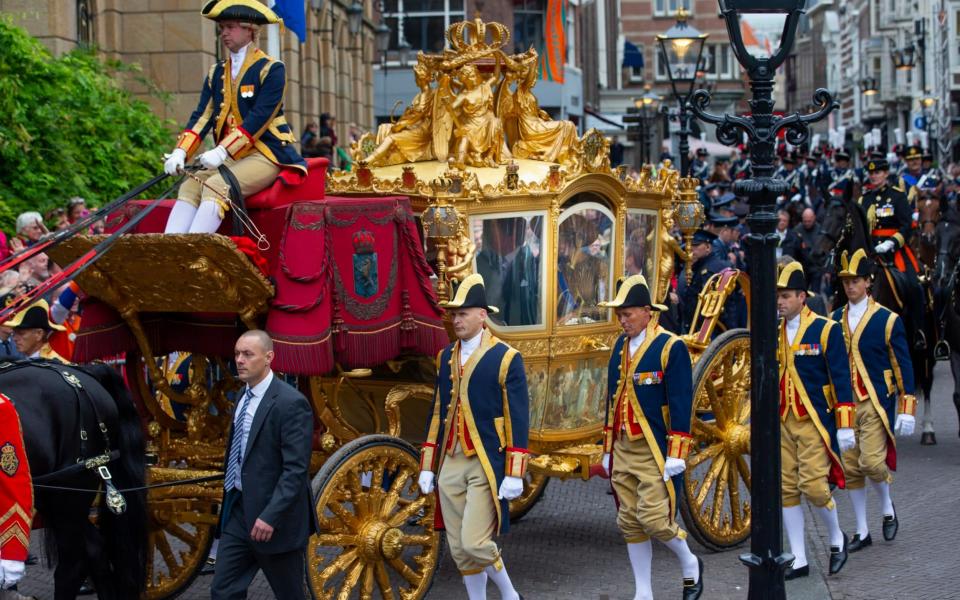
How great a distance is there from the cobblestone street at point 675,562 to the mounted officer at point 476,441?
44.1 inches

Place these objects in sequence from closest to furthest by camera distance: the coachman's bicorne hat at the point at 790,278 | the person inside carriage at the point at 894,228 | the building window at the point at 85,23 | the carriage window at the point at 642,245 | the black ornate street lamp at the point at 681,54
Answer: the coachman's bicorne hat at the point at 790,278, the carriage window at the point at 642,245, the person inside carriage at the point at 894,228, the building window at the point at 85,23, the black ornate street lamp at the point at 681,54

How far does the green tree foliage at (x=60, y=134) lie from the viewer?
15.2 meters

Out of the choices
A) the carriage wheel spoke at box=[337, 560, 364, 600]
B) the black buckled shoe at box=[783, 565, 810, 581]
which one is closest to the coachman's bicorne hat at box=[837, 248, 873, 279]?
the black buckled shoe at box=[783, 565, 810, 581]

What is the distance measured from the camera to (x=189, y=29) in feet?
68.3

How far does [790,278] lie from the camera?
33.2 feet

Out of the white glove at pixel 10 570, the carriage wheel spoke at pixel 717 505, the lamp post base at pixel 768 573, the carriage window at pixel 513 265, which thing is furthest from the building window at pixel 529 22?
the white glove at pixel 10 570

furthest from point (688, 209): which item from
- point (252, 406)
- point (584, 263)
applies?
point (252, 406)

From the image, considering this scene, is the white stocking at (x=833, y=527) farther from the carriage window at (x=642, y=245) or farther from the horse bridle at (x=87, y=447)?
the horse bridle at (x=87, y=447)

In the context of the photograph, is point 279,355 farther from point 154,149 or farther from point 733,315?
point 154,149

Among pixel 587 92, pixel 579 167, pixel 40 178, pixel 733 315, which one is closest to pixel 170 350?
pixel 579 167

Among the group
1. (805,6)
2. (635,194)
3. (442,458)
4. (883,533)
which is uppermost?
(805,6)

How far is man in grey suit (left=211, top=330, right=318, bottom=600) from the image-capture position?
7527mm

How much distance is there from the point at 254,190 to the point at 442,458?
1.91 metres

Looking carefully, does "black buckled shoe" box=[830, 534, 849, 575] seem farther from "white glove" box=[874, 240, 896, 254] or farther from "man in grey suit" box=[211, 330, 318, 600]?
"white glove" box=[874, 240, 896, 254]
